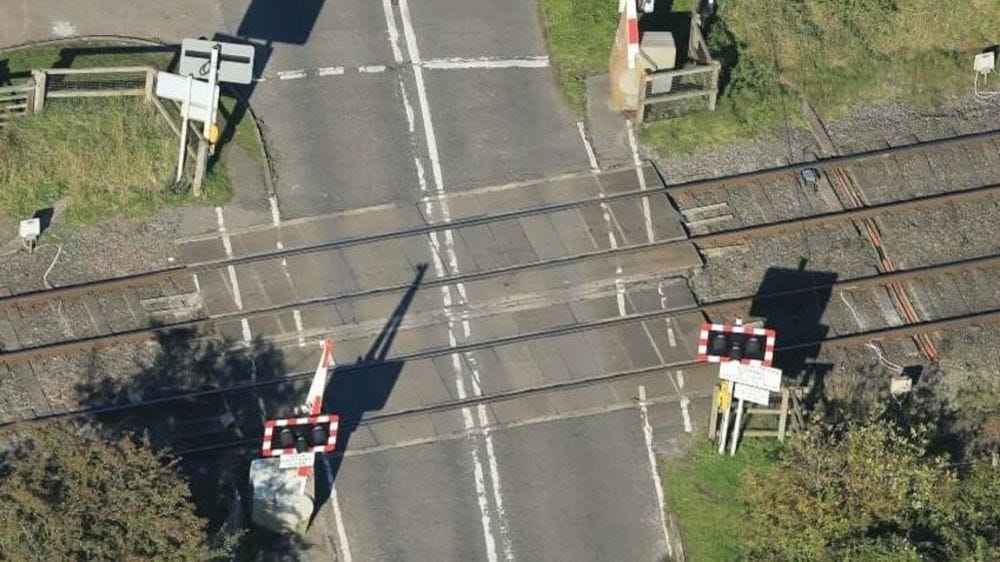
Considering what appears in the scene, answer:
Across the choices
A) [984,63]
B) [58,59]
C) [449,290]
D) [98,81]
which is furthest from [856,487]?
[58,59]

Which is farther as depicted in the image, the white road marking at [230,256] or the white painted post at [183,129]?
the white painted post at [183,129]

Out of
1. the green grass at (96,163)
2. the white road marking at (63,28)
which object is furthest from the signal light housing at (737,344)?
the white road marking at (63,28)

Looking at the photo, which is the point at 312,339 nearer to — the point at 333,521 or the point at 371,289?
the point at 371,289

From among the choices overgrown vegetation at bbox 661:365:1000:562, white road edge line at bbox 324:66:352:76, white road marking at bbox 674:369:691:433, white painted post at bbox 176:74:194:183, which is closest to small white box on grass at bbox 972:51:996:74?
overgrown vegetation at bbox 661:365:1000:562

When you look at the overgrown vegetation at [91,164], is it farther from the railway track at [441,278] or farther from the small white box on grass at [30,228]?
the railway track at [441,278]

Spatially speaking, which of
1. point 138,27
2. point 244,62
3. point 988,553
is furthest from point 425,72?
point 988,553

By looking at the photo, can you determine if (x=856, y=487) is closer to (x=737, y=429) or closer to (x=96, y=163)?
(x=737, y=429)
